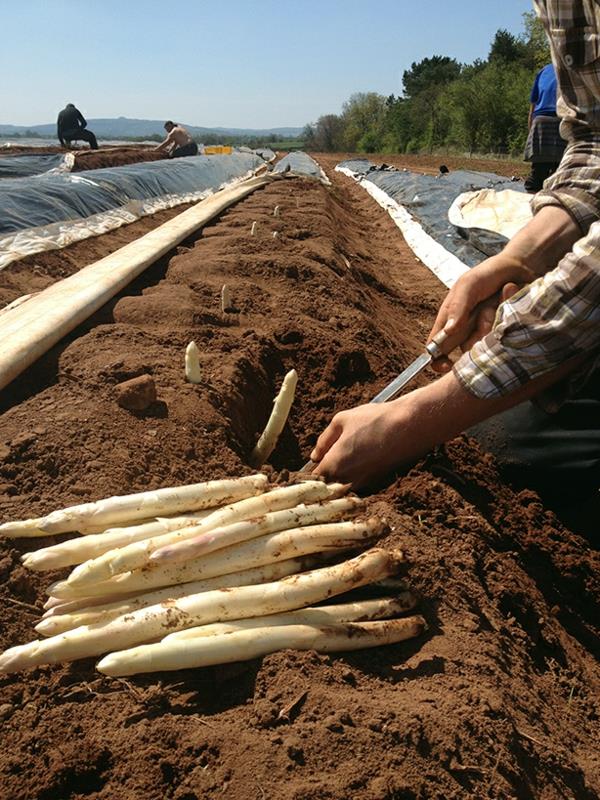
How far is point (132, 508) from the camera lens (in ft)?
6.05

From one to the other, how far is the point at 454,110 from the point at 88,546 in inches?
1799

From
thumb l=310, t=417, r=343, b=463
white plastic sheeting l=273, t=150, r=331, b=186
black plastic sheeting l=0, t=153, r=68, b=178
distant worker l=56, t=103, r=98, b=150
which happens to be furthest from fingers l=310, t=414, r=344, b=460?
distant worker l=56, t=103, r=98, b=150

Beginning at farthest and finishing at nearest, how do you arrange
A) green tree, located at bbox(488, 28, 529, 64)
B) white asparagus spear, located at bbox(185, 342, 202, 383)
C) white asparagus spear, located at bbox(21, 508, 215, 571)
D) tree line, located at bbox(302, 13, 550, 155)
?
green tree, located at bbox(488, 28, 529, 64) → tree line, located at bbox(302, 13, 550, 155) → white asparagus spear, located at bbox(185, 342, 202, 383) → white asparagus spear, located at bbox(21, 508, 215, 571)

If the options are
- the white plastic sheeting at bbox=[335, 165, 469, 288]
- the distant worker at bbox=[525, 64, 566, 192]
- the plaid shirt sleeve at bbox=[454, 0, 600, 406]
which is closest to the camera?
the plaid shirt sleeve at bbox=[454, 0, 600, 406]

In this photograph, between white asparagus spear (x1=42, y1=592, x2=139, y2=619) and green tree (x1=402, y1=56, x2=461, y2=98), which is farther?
green tree (x1=402, y1=56, x2=461, y2=98)

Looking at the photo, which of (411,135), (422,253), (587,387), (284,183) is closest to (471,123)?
(411,135)

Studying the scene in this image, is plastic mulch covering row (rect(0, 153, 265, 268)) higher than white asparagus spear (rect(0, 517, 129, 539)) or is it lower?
higher

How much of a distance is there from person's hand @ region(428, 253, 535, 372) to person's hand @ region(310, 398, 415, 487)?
575 mm

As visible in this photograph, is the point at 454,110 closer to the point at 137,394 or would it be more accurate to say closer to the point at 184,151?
the point at 184,151

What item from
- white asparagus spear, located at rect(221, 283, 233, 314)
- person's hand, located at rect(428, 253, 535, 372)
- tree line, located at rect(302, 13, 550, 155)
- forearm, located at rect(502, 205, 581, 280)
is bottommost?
white asparagus spear, located at rect(221, 283, 233, 314)

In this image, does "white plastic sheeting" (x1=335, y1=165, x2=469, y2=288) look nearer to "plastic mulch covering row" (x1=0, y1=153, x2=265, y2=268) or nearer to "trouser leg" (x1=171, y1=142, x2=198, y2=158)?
"plastic mulch covering row" (x1=0, y1=153, x2=265, y2=268)

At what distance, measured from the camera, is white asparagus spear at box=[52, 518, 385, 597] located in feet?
5.50

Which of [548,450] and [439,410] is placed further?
[548,450]

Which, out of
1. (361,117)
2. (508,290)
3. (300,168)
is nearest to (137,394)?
(508,290)
